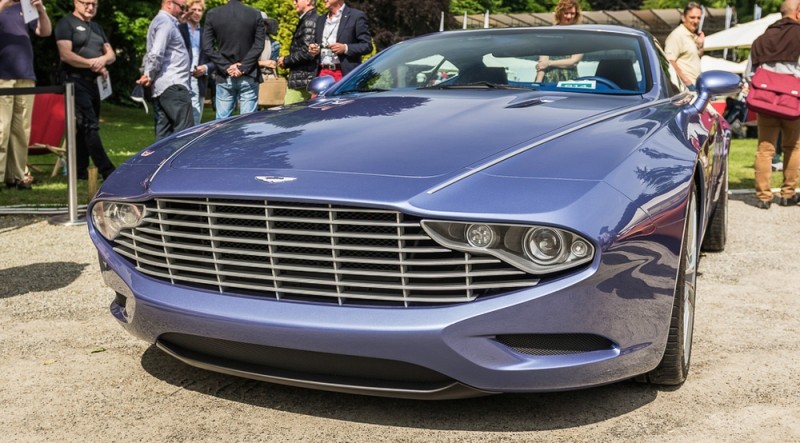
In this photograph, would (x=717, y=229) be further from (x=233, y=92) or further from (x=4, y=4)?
(x=4, y=4)

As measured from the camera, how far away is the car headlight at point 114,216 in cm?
339

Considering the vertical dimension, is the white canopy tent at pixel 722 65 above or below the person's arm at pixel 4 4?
below

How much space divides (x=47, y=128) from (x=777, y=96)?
740 cm

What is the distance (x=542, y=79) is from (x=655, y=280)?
5.73ft

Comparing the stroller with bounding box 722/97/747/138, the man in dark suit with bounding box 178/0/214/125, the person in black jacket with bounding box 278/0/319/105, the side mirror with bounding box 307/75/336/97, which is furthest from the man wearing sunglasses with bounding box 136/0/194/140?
the stroller with bounding box 722/97/747/138

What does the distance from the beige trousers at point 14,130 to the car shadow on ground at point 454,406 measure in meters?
6.30

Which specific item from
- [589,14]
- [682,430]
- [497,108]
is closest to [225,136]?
[497,108]

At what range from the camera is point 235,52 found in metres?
8.70

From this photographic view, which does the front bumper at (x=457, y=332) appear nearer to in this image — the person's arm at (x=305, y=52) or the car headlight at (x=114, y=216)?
the car headlight at (x=114, y=216)

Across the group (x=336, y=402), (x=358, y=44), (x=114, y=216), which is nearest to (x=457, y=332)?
(x=336, y=402)

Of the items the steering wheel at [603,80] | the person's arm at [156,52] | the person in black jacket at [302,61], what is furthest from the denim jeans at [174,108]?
the steering wheel at [603,80]

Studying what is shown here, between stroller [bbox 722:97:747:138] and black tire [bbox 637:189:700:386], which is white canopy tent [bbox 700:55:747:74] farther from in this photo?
black tire [bbox 637:189:700:386]

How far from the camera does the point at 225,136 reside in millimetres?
3721

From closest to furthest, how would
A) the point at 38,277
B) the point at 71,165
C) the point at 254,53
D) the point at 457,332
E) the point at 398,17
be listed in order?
1. the point at 457,332
2. the point at 38,277
3. the point at 71,165
4. the point at 254,53
5. the point at 398,17
